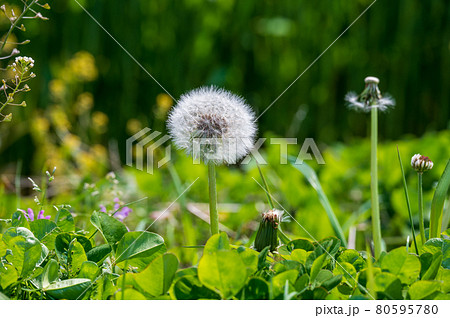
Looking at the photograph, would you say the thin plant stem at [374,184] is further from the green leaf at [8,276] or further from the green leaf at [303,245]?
the green leaf at [8,276]

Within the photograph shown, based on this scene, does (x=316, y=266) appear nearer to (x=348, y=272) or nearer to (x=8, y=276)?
(x=348, y=272)

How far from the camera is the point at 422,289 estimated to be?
687 mm

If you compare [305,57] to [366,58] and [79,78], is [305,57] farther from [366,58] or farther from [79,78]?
[79,78]

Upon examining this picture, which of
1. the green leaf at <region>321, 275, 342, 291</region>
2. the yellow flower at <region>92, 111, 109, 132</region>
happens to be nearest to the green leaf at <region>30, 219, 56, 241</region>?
the green leaf at <region>321, 275, 342, 291</region>

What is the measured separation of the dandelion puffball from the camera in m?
0.90

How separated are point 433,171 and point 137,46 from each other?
2.11 meters

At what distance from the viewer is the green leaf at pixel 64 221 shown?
34.9 inches

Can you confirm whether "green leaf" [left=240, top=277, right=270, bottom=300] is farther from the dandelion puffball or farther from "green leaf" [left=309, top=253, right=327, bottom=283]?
the dandelion puffball

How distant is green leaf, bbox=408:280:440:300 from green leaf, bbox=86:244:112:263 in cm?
45

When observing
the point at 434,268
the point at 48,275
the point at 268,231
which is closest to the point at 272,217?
the point at 268,231

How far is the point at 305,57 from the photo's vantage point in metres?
3.46

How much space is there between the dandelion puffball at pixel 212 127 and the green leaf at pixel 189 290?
0.78ft

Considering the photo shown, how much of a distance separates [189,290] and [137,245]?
0.14m
